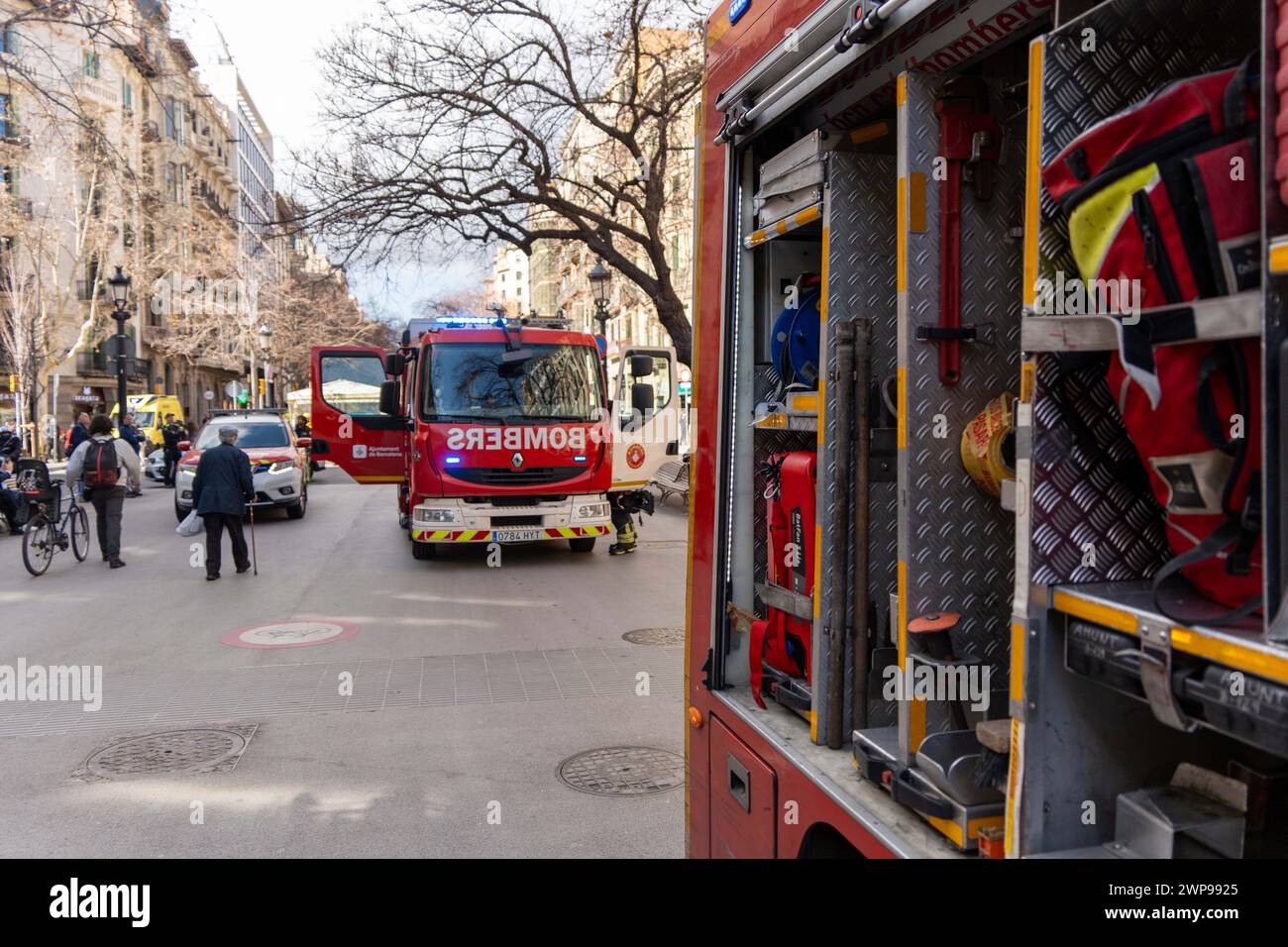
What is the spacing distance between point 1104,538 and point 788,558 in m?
1.34

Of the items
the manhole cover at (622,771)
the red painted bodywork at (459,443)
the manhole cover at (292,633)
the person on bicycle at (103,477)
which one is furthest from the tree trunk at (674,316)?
the manhole cover at (622,771)

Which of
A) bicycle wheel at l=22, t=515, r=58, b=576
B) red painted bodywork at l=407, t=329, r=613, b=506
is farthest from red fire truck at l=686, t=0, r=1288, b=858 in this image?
bicycle wheel at l=22, t=515, r=58, b=576

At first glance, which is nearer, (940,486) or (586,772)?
(940,486)

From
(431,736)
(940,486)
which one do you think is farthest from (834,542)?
(431,736)

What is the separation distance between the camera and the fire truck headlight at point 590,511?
508 inches

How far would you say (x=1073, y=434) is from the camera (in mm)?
1806

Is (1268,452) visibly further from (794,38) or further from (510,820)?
(510,820)

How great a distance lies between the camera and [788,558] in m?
3.07

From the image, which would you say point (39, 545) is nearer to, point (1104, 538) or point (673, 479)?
point (673, 479)

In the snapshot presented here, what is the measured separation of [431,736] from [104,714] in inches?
93.8

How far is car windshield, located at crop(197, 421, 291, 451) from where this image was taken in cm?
1888

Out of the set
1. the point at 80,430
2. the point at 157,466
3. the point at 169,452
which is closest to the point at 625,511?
the point at 80,430

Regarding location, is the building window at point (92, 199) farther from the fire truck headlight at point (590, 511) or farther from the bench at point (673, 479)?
the fire truck headlight at point (590, 511)
